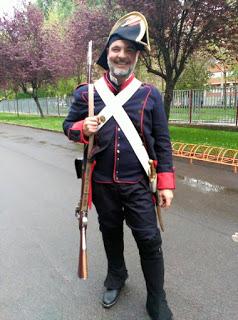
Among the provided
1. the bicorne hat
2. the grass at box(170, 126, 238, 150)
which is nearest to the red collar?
the bicorne hat

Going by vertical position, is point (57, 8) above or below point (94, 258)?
above

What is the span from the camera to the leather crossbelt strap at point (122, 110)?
106 inches

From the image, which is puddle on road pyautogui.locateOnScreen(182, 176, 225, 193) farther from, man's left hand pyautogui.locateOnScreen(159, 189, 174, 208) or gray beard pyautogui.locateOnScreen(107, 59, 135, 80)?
gray beard pyautogui.locateOnScreen(107, 59, 135, 80)

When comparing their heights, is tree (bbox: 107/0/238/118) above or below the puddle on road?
above

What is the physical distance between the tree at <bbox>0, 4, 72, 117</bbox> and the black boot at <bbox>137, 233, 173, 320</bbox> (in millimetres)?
24513

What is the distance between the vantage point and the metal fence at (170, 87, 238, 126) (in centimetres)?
1522

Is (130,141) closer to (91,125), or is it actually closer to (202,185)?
(91,125)

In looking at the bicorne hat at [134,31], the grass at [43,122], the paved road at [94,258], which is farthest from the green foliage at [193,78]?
the bicorne hat at [134,31]

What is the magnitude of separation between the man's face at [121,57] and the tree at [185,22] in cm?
932

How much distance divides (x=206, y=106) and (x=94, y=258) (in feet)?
44.7

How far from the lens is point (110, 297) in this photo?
10.5 ft

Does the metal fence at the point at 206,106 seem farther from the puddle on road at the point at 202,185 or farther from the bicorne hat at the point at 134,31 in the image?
the bicorne hat at the point at 134,31

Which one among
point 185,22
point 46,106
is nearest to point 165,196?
point 185,22

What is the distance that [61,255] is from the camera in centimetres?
412
